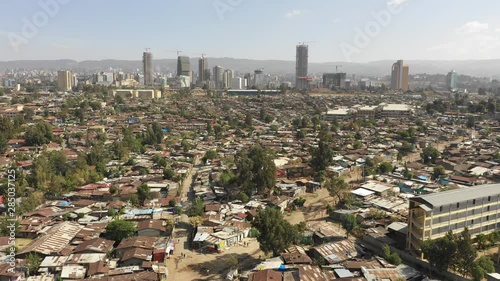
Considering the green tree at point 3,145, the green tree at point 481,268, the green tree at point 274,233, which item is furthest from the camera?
the green tree at point 3,145

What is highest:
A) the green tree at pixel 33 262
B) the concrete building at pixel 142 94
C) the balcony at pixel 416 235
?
the concrete building at pixel 142 94

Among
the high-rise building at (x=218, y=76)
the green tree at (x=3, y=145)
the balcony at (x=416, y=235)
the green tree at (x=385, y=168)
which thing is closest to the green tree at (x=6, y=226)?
the balcony at (x=416, y=235)

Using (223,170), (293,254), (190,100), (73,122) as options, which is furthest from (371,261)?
(190,100)

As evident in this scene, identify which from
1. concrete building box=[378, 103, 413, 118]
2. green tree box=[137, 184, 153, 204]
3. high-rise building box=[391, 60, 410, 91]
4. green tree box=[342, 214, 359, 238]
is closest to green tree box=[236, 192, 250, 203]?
green tree box=[137, 184, 153, 204]

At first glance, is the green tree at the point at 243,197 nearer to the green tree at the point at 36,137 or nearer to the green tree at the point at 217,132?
the green tree at the point at 217,132

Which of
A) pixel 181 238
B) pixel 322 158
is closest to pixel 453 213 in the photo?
pixel 181 238

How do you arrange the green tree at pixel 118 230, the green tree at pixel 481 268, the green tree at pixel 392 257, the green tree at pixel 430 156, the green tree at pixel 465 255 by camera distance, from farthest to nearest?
the green tree at pixel 430 156 < the green tree at pixel 118 230 < the green tree at pixel 392 257 < the green tree at pixel 465 255 < the green tree at pixel 481 268
